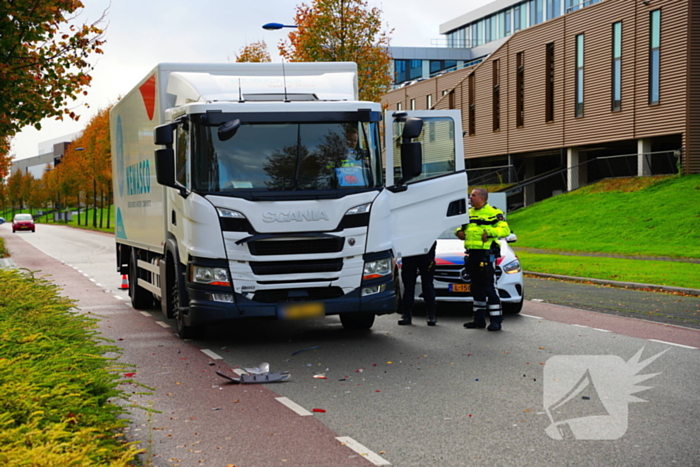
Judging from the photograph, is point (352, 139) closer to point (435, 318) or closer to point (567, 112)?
point (435, 318)

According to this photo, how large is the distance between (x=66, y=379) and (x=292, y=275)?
13.0 feet

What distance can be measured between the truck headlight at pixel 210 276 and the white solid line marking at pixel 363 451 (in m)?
3.70

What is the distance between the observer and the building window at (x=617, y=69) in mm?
41281

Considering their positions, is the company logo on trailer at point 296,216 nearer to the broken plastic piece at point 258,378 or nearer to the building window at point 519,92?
the broken plastic piece at point 258,378

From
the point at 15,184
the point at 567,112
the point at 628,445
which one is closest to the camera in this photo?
the point at 628,445

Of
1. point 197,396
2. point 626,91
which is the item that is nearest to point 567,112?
point 626,91

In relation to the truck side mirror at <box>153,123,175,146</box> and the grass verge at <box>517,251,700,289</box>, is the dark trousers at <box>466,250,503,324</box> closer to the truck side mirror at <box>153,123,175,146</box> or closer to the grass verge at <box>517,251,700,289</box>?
the truck side mirror at <box>153,123,175,146</box>

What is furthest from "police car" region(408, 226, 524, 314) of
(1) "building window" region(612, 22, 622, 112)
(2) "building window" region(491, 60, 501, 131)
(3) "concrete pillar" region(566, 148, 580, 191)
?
(2) "building window" region(491, 60, 501, 131)

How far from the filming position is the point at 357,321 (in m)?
11.1

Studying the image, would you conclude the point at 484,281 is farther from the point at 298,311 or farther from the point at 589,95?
the point at 589,95

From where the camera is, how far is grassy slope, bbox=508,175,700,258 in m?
29.4

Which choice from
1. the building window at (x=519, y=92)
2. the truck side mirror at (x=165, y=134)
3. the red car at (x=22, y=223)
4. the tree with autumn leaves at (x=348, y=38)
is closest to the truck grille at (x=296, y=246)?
the truck side mirror at (x=165, y=134)

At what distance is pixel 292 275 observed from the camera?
30.0 feet

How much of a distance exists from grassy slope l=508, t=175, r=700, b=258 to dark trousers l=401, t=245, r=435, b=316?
16.0 m
